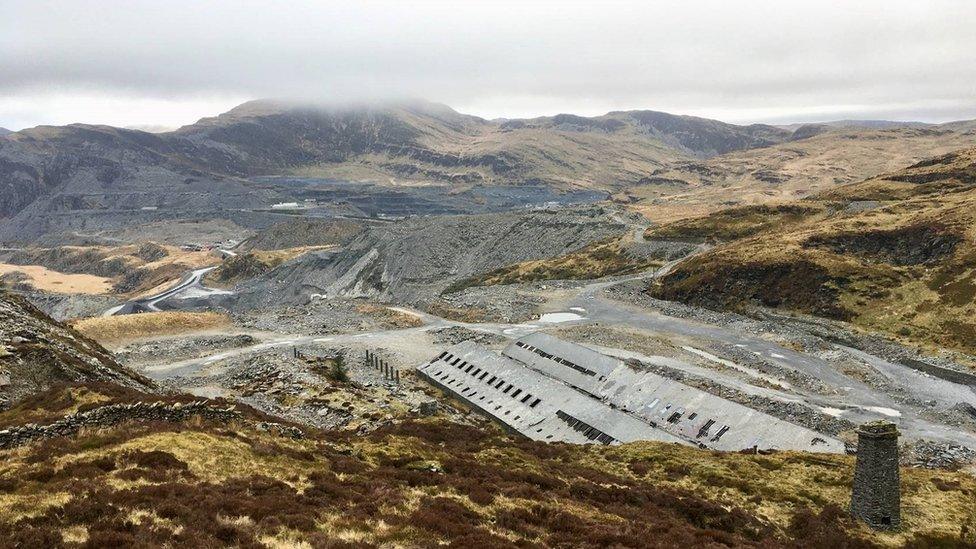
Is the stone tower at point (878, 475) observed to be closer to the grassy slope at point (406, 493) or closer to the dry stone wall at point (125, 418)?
the grassy slope at point (406, 493)

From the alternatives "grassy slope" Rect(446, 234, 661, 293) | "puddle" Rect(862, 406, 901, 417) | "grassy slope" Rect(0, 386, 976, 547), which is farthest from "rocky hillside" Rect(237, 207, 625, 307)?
"grassy slope" Rect(0, 386, 976, 547)

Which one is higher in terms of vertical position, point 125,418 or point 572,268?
point 125,418

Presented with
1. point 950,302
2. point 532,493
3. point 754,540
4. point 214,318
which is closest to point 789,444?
point 754,540

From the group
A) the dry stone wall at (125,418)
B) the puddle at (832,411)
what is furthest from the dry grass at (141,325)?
the puddle at (832,411)

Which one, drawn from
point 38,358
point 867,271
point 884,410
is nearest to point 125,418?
point 38,358

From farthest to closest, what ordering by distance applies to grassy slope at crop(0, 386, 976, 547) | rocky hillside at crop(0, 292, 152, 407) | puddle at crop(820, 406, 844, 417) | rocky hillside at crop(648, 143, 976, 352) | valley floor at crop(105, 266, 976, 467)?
1. rocky hillside at crop(648, 143, 976, 352)
2. puddle at crop(820, 406, 844, 417)
3. valley floor at crop(105, 266, 976, 467)
4. rocky hillside at crop(0, 292, 152, 407)
5. grassy slope at crop(0, 386, 976, 547)

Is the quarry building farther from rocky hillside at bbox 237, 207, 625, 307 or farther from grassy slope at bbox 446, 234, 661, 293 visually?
rocky hillside at bbox 237, 207, 625, 307

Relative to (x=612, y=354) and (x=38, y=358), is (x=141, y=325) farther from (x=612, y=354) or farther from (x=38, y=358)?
(x=612, y=354)
